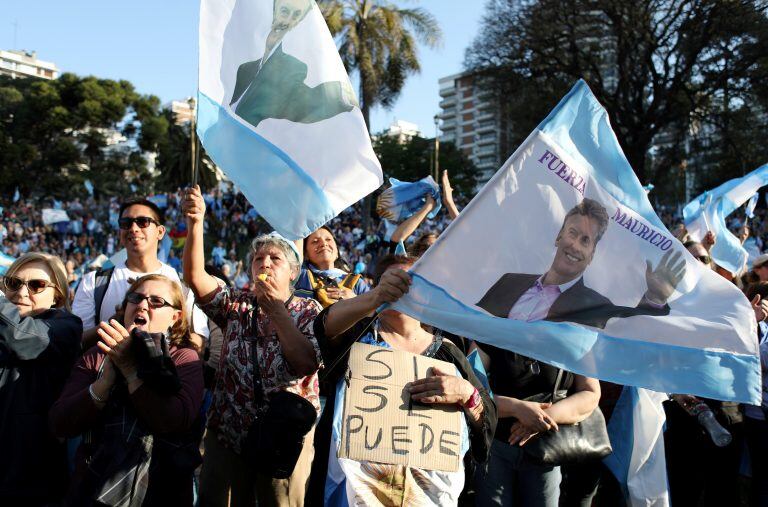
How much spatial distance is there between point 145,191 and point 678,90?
36.8 meters

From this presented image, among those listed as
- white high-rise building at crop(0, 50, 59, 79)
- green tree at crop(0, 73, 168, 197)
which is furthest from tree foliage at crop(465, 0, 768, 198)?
white high-rise building at crop(0, 50, 59, 79)

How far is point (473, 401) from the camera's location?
2.52m

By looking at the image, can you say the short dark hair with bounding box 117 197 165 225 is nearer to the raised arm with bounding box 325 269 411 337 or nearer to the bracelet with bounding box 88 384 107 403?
the bracelet with bounding box 88 384 107 403

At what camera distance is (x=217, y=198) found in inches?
1153

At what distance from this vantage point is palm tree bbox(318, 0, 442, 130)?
2144cm

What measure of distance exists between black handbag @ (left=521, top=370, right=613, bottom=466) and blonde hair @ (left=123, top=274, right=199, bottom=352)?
1.61 metres

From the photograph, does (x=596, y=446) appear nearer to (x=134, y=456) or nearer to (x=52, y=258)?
(x=134, y=456)

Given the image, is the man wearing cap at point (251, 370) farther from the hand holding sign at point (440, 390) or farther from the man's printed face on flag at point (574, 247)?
the man's printed face on flag at point (574, 247)

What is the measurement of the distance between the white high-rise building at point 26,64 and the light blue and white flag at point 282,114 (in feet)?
371

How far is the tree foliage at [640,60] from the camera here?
26.0m

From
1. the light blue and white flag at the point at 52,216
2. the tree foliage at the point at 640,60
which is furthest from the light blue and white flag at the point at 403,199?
the tree foliage at the point at 640,60

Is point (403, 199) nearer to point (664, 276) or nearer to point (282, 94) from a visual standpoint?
point (282, 94)

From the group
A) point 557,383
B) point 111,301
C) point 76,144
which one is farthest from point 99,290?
point 76,144

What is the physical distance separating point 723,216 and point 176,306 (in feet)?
17.5
